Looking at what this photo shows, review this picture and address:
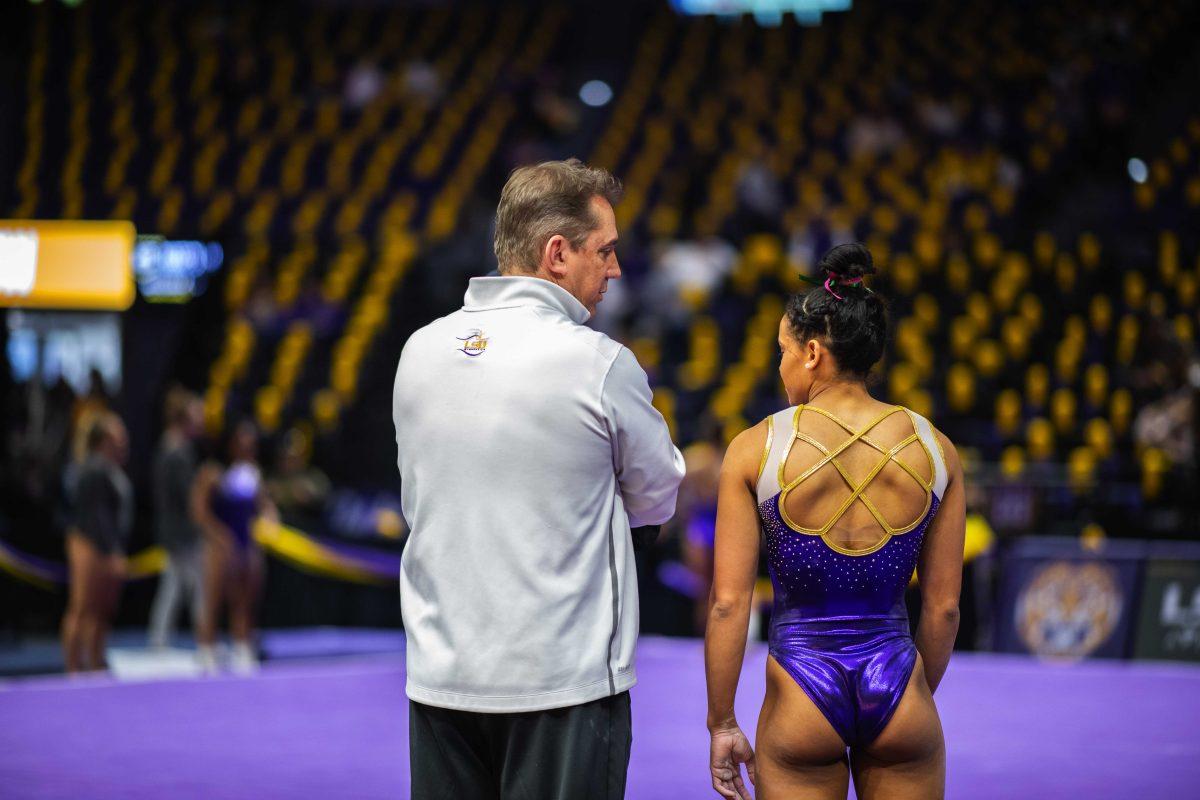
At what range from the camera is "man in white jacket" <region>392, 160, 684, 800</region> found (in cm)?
247

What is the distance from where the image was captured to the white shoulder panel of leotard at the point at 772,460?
2.85 m

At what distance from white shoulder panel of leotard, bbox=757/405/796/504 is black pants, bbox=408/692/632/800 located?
0.51 meters

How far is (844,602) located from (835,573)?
68mm

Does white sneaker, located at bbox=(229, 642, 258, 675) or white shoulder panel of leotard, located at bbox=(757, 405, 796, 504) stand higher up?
white shoulder panel of leotard, located at bbox=(757, 405, 796, 504)

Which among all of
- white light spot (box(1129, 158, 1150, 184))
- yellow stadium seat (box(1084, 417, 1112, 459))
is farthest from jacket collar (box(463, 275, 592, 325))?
white light spot (box(1129, 158, 1150, 184))

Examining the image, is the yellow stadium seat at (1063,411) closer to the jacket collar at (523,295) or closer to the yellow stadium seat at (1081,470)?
the yellow stadium seat at (1081,470)

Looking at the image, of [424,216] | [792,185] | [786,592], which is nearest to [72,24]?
[424,216]

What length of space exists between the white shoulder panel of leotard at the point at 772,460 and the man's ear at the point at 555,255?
1.79ft

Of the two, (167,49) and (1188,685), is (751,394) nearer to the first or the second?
(1188,685)

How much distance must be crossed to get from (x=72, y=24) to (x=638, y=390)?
2181 centimetres

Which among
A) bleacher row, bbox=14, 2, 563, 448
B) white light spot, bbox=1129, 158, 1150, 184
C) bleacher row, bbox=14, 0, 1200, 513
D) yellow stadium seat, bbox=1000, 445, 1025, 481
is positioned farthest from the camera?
bleacher row, bbox=14, 2, 563, 448

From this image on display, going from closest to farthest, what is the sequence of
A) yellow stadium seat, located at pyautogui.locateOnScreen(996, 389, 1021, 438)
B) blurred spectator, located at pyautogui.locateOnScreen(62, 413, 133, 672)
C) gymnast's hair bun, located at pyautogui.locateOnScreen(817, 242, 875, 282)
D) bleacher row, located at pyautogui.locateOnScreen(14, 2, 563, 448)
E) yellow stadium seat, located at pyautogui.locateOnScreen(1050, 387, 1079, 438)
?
gymnast's hair bun, located at pyautogui.locateOnScreen(817, 242, 875, 282) < blurred spectator, located at pyautogui.locateOnScreen(62, 413, 133, 672) < yellow stadium seat, located at pyautogui.locateOnScreen(996, 389, 1021, 438) < yellow stadium seat, located at pyautogui.locateOnScreen(1050, 387, 1079, 438) < bleacher row, located at pyautogui.locateOnScreen(14, 2, 563, 448)

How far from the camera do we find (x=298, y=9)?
23.1 meters

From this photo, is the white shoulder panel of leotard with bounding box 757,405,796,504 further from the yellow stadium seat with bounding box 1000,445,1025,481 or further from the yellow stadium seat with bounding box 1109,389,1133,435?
the yellow stadium seat with bounding box 1109,389,1133,435
